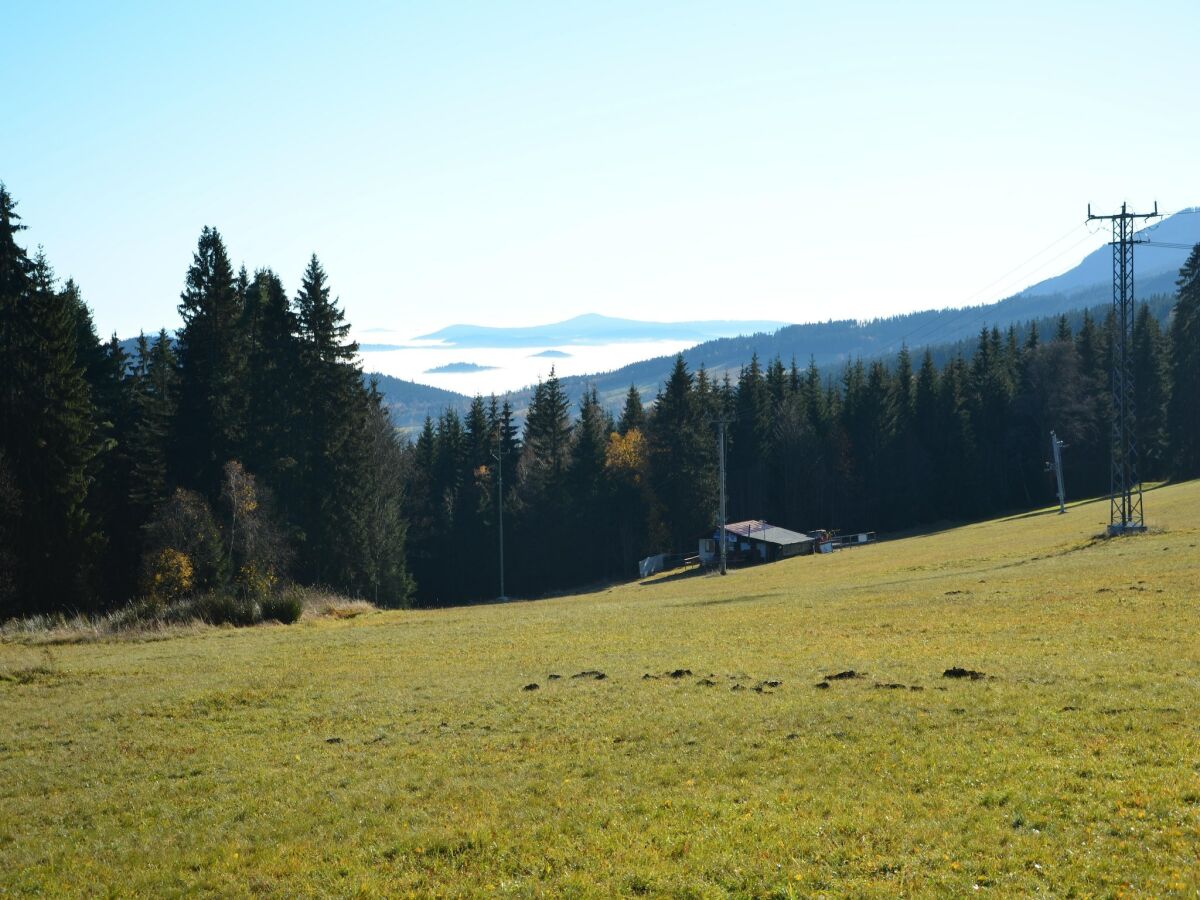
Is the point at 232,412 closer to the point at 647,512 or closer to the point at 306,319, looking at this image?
the point at 306,319

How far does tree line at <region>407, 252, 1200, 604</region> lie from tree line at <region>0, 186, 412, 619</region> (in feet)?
96.7

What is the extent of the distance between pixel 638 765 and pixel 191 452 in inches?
2156

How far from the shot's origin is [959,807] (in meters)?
13.7

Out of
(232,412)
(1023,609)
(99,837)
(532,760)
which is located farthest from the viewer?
(232,412)

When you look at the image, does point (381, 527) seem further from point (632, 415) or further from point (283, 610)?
point (632, 415)

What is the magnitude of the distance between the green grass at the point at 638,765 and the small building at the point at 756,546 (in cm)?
5854

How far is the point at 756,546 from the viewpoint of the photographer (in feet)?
305

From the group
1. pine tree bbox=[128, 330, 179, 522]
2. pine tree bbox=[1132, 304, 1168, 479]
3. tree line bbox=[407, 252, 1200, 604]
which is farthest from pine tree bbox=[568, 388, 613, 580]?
pine tree bbox=[1132, 304, 1168, 479]

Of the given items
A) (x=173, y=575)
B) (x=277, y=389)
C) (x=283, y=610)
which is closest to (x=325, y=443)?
(x=277, y=389)

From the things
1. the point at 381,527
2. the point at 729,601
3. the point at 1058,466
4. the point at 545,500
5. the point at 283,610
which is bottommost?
the point at 729,601

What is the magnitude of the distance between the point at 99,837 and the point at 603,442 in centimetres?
9645

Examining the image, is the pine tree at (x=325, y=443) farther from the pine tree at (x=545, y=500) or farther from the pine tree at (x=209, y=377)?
the pine tree at (x=545, y=500)

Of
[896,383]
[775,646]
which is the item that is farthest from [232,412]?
[896,383]

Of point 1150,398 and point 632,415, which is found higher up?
point 632,415
